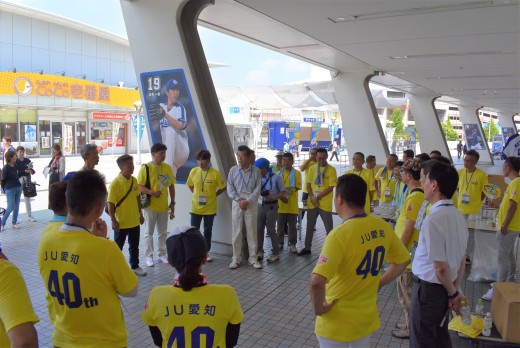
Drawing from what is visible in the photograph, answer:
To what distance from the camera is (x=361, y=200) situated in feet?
7.68

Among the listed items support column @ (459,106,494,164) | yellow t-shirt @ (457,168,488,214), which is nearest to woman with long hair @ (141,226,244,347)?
yellow t-shirt @ (457,168,488,214)

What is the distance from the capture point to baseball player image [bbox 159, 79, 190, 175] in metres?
6.88

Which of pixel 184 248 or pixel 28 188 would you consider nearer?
pixel 184 248

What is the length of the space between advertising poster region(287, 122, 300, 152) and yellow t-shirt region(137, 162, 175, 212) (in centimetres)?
1840

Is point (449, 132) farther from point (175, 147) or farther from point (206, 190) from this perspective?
point (206, 190)

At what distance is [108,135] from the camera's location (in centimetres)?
2906

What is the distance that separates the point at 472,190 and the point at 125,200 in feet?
17.0

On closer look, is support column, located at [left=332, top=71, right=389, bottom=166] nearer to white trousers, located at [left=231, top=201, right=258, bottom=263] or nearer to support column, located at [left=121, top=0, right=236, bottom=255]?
support column, located at [left=121, top=0, right=236, bottom=255]

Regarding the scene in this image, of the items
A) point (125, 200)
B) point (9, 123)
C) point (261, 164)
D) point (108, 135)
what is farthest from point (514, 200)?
point (108, 135)

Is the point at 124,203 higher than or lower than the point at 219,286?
lower

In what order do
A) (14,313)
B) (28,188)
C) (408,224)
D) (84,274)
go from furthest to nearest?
(28,188), (408,224), (84,274), (14,313)

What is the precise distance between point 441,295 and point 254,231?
3.72 meters

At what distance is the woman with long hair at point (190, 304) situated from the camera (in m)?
1.84

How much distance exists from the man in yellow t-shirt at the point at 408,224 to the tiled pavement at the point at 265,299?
34 cm
